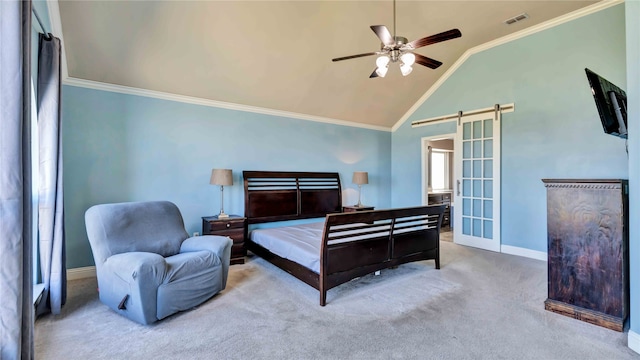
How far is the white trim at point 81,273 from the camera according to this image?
367cm

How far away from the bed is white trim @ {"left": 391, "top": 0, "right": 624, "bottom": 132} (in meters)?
2.97

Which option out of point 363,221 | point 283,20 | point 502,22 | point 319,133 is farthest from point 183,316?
point 502,22

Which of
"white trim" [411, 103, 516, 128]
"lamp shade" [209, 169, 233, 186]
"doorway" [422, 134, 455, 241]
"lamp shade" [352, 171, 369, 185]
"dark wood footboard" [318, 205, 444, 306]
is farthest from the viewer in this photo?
"doorway" [422, 134, 455, 241]

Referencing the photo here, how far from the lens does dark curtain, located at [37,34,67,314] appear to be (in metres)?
2.65

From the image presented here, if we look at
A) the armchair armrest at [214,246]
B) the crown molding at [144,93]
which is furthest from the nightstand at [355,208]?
the armchair armrest at [214,246]

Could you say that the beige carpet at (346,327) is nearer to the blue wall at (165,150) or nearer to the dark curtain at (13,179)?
the dark curtain at (13,179)

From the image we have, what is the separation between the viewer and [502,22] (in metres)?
4.42

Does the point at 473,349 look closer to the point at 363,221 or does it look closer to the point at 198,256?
the point at 363,221

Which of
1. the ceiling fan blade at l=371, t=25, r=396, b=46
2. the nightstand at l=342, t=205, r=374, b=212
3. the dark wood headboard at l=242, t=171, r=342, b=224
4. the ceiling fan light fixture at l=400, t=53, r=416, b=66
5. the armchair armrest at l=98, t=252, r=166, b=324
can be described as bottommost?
the armchair armrest at l=98, t=252, r=166, b=324

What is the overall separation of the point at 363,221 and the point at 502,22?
12.4 feet

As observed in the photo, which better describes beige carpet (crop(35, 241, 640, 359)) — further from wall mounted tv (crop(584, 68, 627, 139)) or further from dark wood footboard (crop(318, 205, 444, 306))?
wall mounted tv (crop(584, 68, 627, 139))

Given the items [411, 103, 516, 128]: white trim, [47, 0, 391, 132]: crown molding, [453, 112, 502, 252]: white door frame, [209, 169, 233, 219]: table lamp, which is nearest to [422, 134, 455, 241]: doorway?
[411, 103, 516, 128]: white trim

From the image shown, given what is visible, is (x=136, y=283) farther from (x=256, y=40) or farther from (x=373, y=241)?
(x=256, y=40)

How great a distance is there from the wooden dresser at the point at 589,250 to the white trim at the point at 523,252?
6.55ft
